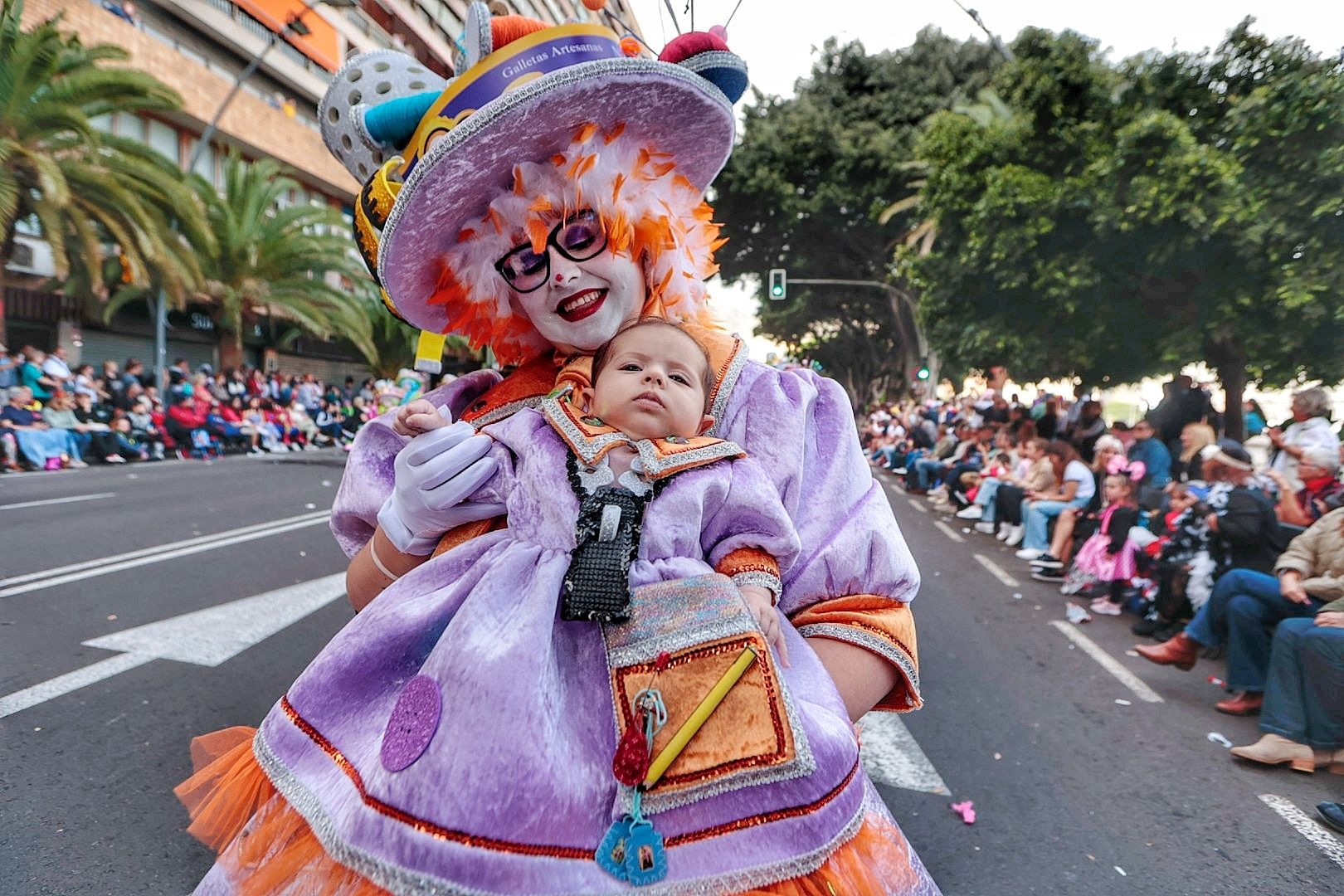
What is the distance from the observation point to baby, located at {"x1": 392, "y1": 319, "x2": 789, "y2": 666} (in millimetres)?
1367

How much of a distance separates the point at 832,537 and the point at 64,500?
33.0 ft

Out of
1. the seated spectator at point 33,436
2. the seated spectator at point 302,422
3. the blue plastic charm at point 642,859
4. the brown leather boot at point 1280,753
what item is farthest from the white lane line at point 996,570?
the seated spectator at point 302,422

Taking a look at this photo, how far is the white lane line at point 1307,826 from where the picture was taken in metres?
2.94

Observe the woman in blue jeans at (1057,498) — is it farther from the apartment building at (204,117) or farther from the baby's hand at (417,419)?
the apartment building at (204,117)

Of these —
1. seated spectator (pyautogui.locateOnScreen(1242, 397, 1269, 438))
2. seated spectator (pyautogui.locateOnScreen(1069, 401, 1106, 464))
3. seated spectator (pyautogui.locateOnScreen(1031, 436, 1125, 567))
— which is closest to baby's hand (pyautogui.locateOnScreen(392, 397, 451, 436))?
seated spectator (pyautogui.locateOnScreen(1031, 436, 1125, 567))

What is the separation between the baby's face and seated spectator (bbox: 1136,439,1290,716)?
174 inches

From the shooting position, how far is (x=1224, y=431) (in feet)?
36.4

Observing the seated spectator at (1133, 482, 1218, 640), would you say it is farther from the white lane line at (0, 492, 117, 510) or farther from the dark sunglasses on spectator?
the white lane line at (0, 492, 117, 510)

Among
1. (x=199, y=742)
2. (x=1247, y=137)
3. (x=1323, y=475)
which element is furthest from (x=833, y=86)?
(x=199, y=742)

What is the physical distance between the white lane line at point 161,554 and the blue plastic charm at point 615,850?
417 cm

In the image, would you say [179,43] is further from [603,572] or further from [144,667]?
[603,572]

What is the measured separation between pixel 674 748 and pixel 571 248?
2.95 ft

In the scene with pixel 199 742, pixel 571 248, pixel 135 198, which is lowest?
pixel 199 742

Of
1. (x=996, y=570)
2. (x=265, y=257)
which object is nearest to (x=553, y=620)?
(x=996, y=570)
